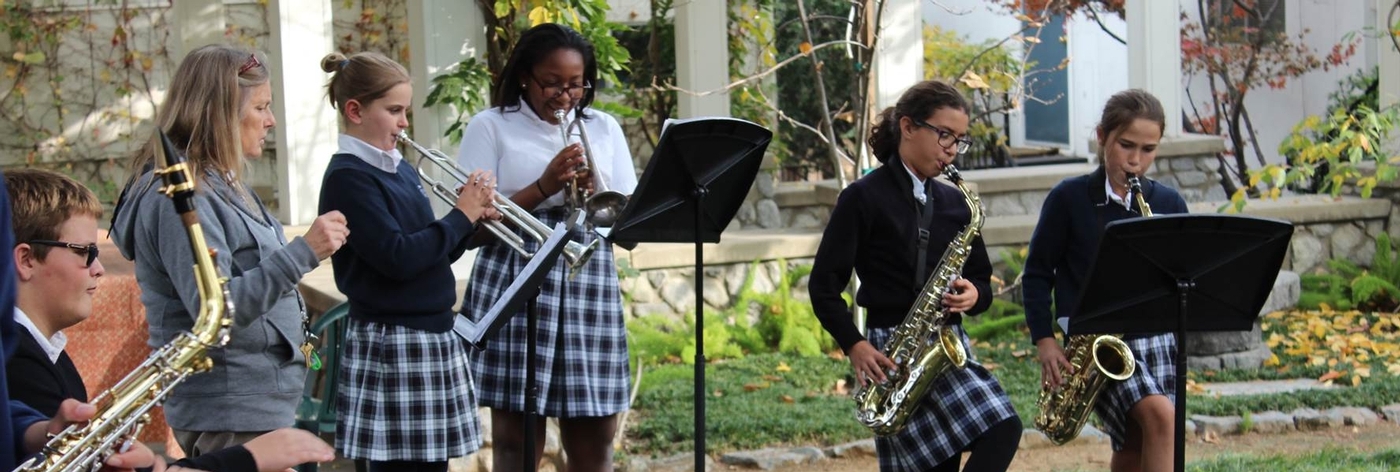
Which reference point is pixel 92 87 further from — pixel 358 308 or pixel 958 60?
pixel 358 308

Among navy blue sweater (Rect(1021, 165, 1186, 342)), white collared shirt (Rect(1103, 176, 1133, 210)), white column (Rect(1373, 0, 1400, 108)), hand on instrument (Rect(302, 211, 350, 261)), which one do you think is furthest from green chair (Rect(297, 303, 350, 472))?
white column (Rect(1373, 0, 1400, 108))

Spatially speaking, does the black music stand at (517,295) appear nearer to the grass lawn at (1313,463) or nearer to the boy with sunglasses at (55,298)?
the boy with sunglasses at (55,298)

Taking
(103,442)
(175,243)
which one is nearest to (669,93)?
(175,243)

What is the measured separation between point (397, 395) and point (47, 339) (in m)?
1.30

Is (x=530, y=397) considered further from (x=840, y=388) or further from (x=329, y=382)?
(x=840, y=388)

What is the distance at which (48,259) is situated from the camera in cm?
284

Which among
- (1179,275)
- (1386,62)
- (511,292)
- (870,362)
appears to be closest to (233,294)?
(511,292)

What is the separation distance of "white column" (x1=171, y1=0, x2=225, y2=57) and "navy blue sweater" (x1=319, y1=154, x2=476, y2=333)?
466 centimetres

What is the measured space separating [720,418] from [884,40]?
2658 millimetres

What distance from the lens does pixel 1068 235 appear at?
4.53m

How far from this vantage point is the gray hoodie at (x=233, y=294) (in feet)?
11.0

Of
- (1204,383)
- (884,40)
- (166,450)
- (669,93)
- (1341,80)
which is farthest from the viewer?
(1341,80)

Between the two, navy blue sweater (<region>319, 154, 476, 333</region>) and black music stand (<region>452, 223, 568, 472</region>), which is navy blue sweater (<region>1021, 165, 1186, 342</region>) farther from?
navy blue sweater (<region>319, 154, 476, 333</region>)

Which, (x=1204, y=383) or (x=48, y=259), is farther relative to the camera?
(x=1204, y=383)
